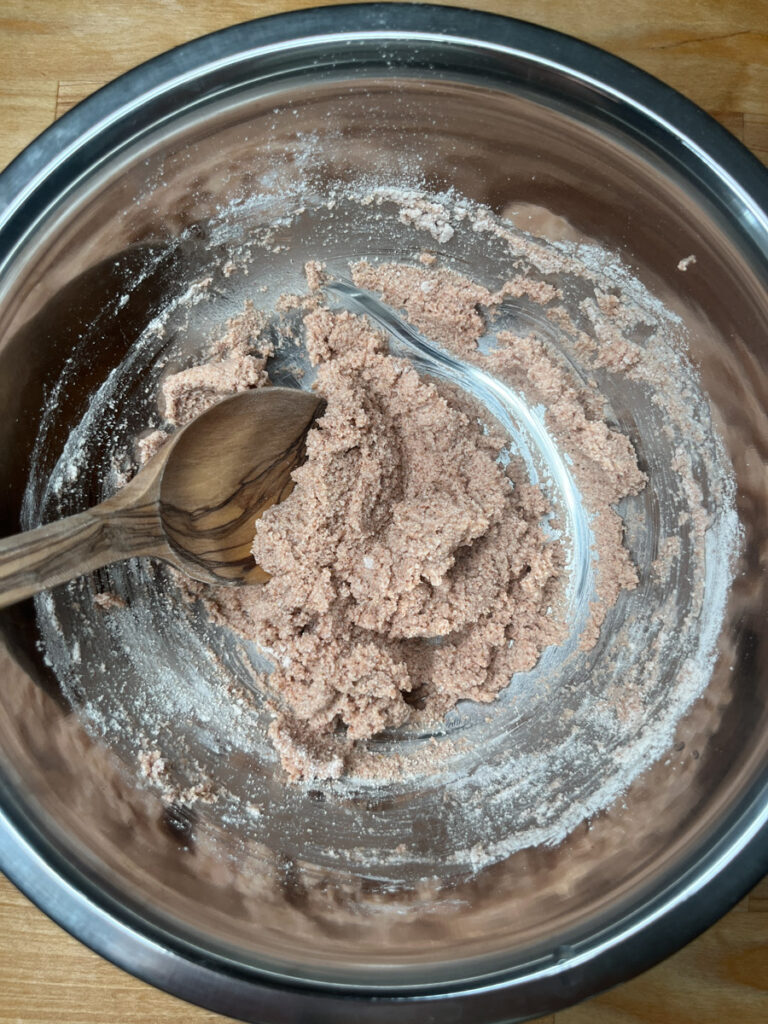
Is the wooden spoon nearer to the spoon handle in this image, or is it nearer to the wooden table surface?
the spoon handle

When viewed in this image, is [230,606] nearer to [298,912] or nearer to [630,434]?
[298,912]

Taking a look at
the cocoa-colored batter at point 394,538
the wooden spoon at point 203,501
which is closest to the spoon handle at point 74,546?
the wooden spoon at point 203,501

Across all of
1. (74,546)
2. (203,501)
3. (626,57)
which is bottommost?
(74,546)

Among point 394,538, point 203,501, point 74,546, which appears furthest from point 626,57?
point 74,546

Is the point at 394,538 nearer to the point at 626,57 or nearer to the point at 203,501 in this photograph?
the point at 203,501

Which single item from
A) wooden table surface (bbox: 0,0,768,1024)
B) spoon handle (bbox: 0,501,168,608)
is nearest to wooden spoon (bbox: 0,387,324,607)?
spoon handle (bbox: 0,501,168,608)

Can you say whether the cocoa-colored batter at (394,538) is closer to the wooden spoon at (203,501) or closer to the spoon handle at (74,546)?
the wooden spoon at (203,501)

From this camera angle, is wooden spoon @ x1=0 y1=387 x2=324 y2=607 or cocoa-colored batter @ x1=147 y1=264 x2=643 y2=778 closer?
wooden spoon @ x1=0 y1=387 x2=324 y2=607
